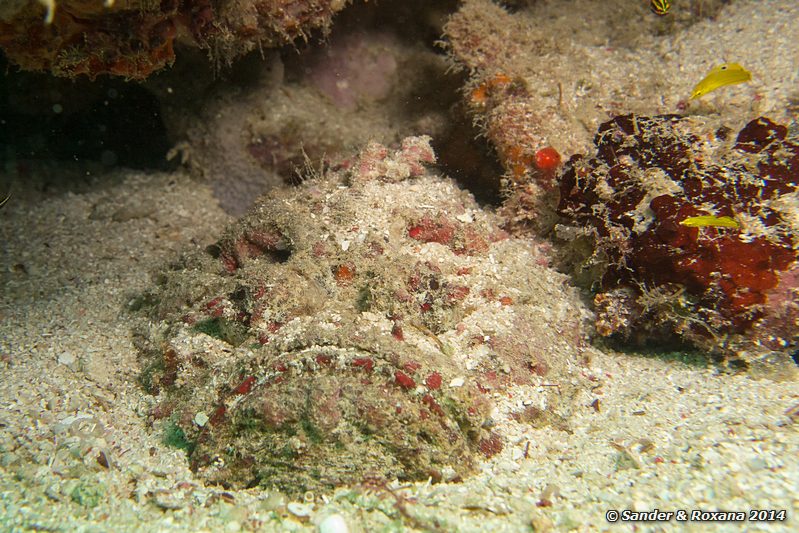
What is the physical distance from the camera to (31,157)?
7043mm

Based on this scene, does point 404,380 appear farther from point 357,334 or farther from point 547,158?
point 547,158

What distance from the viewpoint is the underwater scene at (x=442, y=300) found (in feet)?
8.61

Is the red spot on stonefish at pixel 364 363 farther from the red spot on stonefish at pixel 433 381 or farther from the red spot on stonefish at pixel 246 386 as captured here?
the red spot on stonefish at pixel 246 386

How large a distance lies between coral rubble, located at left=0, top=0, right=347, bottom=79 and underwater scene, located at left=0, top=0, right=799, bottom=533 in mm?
24

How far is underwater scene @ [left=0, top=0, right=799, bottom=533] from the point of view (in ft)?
8.61

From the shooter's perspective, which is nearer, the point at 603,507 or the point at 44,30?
the point at 603,507

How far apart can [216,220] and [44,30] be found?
3.10 m

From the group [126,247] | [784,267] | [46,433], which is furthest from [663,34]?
[46,433]

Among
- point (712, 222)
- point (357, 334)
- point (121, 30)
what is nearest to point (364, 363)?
point (357, 334)

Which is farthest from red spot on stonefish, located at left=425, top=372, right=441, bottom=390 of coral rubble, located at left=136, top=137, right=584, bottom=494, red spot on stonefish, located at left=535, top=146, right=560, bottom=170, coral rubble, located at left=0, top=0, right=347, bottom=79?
coral rubble, located at left=0, top=0, right=347, bottom=79

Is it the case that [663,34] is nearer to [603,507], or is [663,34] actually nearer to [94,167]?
[603,507]

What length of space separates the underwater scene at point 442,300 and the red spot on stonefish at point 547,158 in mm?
19

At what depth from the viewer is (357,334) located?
2.77 meters

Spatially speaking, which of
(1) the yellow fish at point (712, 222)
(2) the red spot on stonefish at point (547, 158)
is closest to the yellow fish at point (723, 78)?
(2) the red spot on stonefish at point (547, 158)
